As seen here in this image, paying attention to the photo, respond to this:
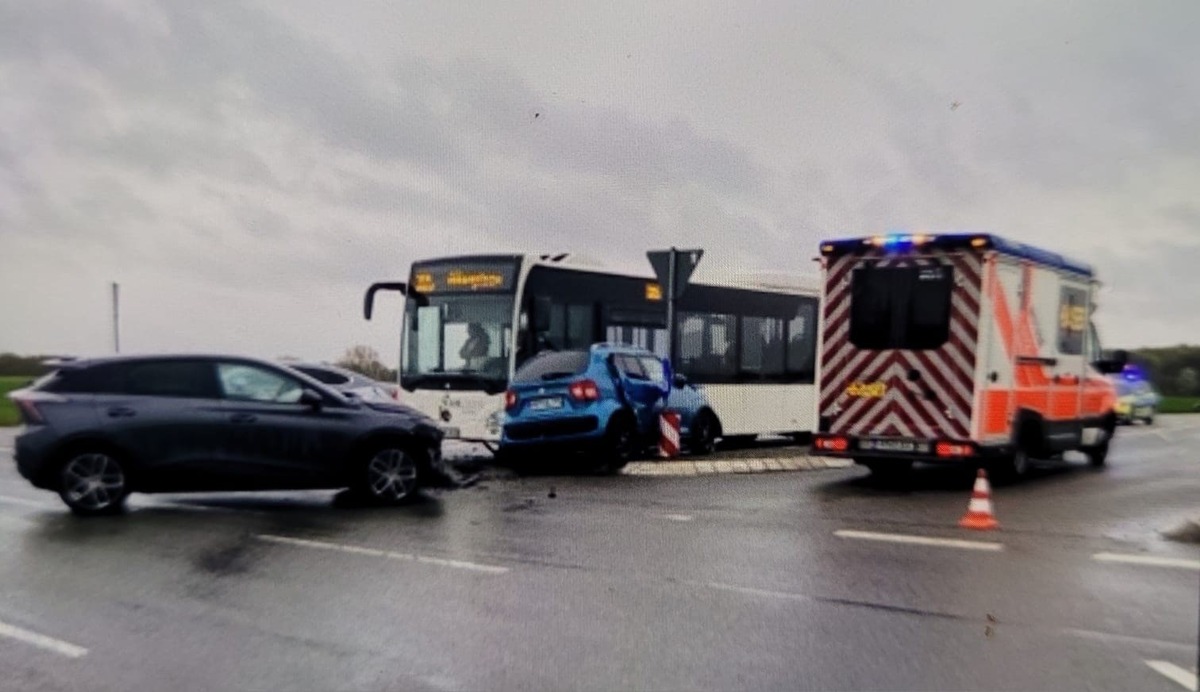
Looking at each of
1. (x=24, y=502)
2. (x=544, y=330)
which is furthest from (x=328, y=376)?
(x=24, y=502)

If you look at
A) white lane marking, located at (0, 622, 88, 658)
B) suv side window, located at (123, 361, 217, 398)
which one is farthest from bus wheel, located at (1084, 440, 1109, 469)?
white lane marking, located at (0, 622, 88, 658)

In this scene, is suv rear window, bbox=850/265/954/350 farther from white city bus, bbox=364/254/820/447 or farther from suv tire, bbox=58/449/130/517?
suv tire, bbox=58/449/130/517

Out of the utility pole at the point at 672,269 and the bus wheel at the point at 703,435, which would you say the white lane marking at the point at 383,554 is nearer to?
the utility pole at the point at 672,269

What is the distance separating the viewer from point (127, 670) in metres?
6.04

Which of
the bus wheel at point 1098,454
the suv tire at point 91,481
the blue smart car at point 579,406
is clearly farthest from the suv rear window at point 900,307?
the suv tire at point 91,481

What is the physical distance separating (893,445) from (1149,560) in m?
4.99

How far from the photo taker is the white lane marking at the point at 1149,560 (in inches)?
355

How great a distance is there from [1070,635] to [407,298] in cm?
1335

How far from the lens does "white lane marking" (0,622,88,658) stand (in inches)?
252

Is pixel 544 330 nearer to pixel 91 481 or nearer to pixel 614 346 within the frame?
pixel 614 346

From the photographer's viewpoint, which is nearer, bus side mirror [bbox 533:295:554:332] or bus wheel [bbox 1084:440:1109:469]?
bus side mirror [bbox 533:295:554:332]

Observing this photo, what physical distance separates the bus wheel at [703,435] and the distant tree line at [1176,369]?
13136 mm

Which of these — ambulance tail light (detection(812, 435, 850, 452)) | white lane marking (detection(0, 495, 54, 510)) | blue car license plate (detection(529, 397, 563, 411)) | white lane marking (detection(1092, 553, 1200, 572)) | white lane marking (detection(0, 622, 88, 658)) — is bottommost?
white lane marking (detection(0, 622, 88, 658))

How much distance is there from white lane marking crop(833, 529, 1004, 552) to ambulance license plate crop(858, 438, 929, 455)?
349cm
